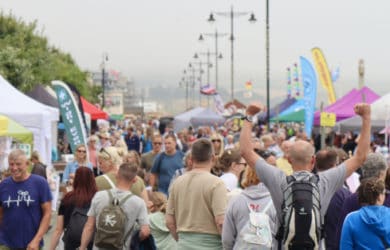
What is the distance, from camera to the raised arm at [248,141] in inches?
236

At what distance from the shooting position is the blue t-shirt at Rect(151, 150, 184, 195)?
12.2 metres

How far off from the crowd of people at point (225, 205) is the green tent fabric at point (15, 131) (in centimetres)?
631

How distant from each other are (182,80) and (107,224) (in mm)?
142110

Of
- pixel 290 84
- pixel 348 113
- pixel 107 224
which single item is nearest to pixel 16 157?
pixel 107 224

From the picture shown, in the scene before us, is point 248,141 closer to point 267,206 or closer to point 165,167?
point 267,206

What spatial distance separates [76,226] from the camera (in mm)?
7777

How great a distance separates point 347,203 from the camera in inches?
276

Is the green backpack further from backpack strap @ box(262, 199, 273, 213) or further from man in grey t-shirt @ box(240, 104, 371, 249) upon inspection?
man in grey t-shirt @ box(240, 104, 371, 249)

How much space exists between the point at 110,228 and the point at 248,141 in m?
1.62

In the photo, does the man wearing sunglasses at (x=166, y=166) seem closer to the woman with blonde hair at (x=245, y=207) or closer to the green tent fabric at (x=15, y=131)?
the green tent fabric at (x=15, y=131)

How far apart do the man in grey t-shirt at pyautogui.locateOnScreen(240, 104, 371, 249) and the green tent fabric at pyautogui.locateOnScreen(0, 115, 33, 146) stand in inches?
374

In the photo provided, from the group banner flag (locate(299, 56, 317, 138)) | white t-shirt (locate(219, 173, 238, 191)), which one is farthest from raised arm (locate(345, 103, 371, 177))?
banner flag (locate(299, 56, 317, 138))

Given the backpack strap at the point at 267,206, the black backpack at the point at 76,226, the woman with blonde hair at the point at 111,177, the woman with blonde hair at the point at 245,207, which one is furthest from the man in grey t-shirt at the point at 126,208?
the backpack strap at the point at 267,206

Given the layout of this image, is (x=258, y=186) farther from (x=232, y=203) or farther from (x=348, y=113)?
(x=348, y=113)
